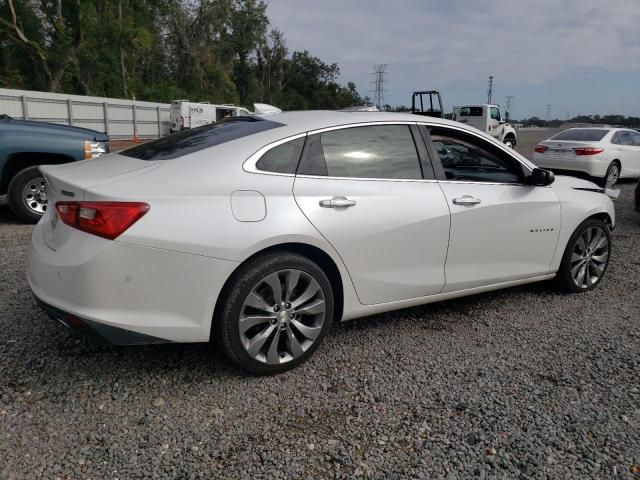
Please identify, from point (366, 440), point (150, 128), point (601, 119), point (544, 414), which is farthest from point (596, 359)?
point (601, 119)

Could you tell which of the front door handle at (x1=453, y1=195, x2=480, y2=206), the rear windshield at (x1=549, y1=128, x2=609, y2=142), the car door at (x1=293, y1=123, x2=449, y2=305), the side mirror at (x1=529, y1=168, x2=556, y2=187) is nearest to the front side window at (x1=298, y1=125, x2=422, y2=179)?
the car door at (x1=293, y1=123, x2=449, y2=305)

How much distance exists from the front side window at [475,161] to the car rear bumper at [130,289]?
1975 millimetres

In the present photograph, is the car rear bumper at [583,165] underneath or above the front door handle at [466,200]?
underneath

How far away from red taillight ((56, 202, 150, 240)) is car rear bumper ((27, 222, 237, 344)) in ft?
0.15

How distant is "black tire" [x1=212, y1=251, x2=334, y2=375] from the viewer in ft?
8.93

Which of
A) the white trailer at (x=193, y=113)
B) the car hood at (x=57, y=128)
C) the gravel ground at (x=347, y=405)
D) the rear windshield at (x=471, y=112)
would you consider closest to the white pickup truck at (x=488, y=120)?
the rear windshield at (x=471, y=112)

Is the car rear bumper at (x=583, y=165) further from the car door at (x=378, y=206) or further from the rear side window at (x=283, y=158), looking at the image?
the rear side window at (x=283, y=158)

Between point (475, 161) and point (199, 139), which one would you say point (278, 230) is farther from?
point (475, 161)

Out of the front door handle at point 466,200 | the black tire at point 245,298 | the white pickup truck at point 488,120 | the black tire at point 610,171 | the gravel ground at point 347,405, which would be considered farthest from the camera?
the white pickup truck at point 488,120

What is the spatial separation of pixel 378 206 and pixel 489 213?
98 cm

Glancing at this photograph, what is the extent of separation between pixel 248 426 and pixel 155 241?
1.01 meters

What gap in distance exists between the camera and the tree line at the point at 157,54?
35375mm

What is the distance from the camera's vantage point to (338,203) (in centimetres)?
301

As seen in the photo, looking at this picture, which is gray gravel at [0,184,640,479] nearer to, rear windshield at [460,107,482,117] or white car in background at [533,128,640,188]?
white car in background at [533,128,640,188]
